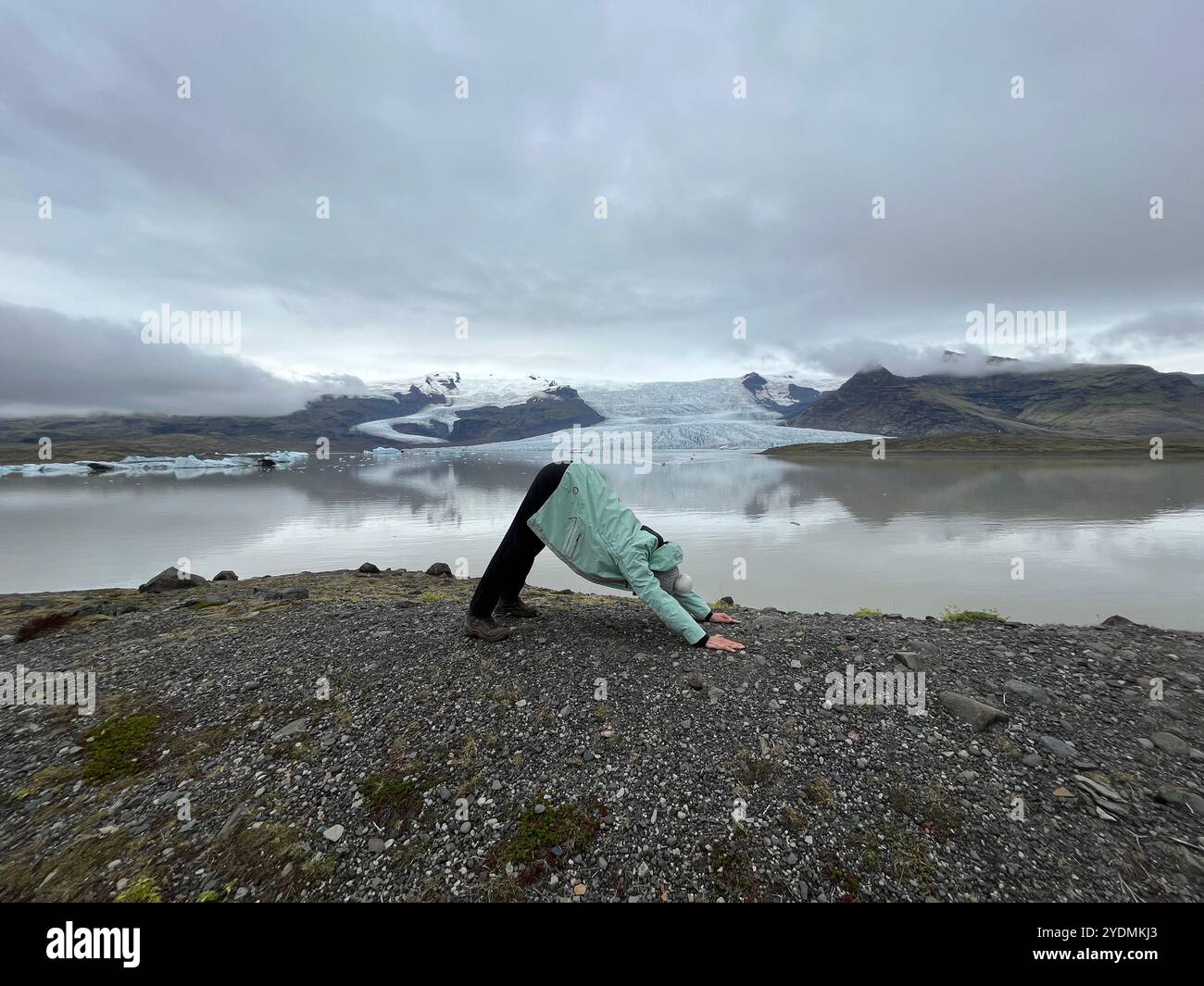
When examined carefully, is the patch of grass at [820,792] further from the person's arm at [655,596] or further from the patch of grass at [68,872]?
the patch of grass at [68,872]

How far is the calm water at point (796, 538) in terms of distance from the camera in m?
11.1

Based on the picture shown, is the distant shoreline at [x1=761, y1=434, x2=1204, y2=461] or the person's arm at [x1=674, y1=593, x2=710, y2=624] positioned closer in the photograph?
the person's arm at [x1=674, y1=593, x2=710, y2=624]

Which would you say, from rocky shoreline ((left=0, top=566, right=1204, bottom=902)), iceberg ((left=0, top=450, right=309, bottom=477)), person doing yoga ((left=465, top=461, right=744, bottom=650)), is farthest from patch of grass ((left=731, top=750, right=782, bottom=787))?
iceberg ((left=0, top=450, right=309, bottom=477))

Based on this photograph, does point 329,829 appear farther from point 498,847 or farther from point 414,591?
point 414,591

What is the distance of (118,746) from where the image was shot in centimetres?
439

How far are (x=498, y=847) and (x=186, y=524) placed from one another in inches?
1074

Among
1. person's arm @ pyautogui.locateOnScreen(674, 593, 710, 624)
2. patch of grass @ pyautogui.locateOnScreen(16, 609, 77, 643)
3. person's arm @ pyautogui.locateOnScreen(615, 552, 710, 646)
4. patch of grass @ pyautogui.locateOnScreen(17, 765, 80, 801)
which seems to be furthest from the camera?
patch of grass @ pyautogui.locateOnScreen(16, 609, 77, 643)

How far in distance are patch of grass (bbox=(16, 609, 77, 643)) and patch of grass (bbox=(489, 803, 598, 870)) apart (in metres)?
9.04

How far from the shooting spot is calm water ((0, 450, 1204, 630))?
36.4ft

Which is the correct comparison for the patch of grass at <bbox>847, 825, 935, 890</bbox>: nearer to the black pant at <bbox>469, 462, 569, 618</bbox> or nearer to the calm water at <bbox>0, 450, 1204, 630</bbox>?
the black pant at <bbox>469, 462, 569, 618</bbox>

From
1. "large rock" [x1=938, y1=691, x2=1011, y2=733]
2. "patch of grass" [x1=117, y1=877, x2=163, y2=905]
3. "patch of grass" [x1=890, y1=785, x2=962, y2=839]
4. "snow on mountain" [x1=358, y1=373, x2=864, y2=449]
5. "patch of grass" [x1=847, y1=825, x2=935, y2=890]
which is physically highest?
"snow on mountain" [x1=358, y1=373, x2=864, y2=449]

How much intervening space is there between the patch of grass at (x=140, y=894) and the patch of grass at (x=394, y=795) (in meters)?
1.17

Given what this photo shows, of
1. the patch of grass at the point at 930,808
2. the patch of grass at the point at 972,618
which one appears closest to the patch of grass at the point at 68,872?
the patch of grass at the point at 930,808
